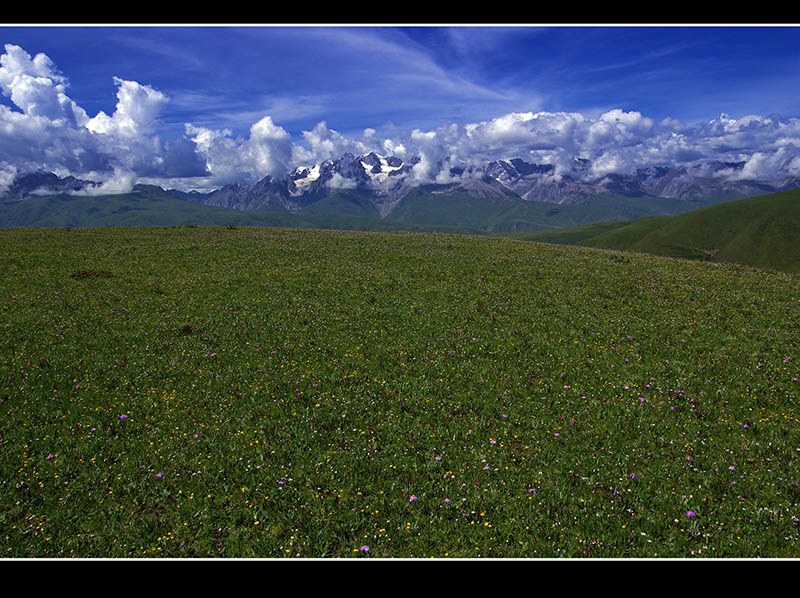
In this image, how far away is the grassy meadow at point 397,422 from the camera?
26.3 ft

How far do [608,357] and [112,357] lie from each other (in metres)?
17.8

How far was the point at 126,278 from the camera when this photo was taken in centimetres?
2505

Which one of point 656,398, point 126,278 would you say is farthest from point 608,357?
point 126,278

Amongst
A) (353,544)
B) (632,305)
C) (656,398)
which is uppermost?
(632,305)

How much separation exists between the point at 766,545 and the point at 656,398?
527 cm

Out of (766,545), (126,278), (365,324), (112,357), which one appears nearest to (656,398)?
(766,545)

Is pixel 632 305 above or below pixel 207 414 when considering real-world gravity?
above

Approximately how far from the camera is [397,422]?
37.8 ft

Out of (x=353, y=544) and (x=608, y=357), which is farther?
(x=608, y=357)

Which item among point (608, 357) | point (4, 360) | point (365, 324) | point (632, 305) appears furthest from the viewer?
point (632, 305)

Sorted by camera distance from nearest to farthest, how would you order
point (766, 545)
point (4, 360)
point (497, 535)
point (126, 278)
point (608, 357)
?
point (766, 545) < point (497, 535) < point (4, 360) < point (608, 357) < point (126, 278)

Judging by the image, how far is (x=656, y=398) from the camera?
12.5 metres

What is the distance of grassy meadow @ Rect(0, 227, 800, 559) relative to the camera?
803 cm

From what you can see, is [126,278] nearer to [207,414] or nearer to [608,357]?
[207,414]
